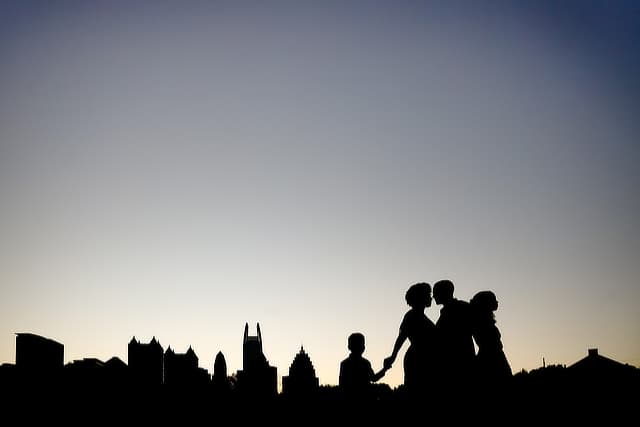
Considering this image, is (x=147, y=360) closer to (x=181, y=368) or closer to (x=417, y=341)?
(x=181, y=368)

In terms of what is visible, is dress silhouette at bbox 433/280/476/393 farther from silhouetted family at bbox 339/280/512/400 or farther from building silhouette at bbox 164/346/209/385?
building silhouette at bbox 164/346/209/385

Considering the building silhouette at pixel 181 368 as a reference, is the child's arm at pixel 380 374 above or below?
below

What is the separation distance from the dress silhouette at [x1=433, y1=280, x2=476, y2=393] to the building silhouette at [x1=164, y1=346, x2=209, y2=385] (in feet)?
393

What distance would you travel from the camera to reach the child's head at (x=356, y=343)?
9398 mm

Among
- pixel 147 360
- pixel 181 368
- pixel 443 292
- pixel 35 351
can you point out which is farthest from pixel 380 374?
pixel 147 360

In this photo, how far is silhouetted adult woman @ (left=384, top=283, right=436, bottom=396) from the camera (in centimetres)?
929

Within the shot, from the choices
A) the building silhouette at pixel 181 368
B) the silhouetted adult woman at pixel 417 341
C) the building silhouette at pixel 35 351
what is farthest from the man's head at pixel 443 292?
the building silhouette at pixel 181 368

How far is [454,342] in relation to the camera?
368 inches

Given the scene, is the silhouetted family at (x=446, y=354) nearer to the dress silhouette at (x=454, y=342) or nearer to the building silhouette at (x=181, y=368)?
the dress silhouette at (x=454, y=342)

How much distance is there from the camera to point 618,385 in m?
12.2

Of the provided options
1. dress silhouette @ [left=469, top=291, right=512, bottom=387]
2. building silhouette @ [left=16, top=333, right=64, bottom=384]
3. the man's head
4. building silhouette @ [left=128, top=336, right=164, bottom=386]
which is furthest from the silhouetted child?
building silhouette @ [left=128, top=336, right=164, bottom=386]

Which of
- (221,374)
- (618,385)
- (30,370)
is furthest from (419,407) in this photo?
(221,374)

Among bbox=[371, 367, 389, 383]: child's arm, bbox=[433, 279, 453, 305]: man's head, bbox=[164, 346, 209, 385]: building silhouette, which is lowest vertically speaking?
bbox=[371, 367, 389, 383]: child's arm

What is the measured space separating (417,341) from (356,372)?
1012 mm
